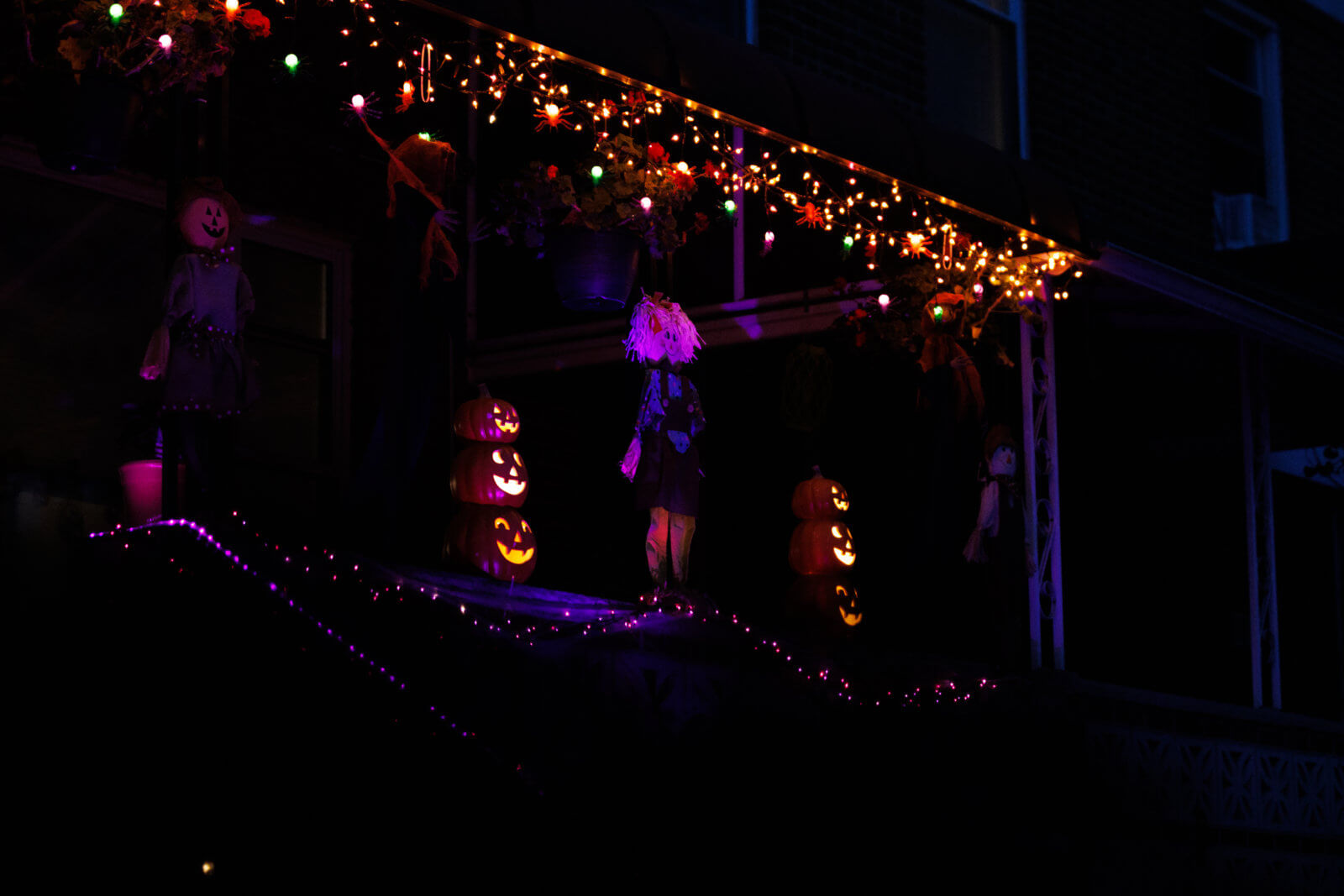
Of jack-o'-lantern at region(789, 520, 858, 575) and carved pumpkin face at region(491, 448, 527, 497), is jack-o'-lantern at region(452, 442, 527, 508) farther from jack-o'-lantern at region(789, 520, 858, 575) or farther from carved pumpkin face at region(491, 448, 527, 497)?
jack-o'-lantern at region(789, 520, 858, 575)

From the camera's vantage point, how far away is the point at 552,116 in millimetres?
8070

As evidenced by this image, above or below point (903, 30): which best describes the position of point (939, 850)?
below

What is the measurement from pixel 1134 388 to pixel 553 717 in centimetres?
609

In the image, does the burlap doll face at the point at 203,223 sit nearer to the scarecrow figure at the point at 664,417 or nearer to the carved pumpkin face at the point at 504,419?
the carved pumpkin face at the point at 504,419

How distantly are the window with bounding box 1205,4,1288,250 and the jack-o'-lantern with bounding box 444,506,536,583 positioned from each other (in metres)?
8.61

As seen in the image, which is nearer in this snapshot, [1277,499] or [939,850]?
[939,850]

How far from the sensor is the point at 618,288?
8.59m

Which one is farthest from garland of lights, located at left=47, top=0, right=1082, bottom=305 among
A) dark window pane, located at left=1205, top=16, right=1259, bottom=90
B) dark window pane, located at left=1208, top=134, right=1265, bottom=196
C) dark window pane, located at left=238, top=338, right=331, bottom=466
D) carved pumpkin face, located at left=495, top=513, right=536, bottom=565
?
dark window pane, located at left=1205, top=16, right=1259, bottom=90

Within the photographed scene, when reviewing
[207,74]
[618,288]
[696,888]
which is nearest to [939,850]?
[696,888]

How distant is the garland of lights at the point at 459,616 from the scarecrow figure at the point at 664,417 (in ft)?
2.28

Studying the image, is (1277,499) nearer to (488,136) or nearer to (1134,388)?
(1134,388)

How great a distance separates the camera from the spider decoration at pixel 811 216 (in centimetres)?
933

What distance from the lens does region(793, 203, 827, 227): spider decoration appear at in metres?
9.33

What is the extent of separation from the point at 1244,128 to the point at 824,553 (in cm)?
808
